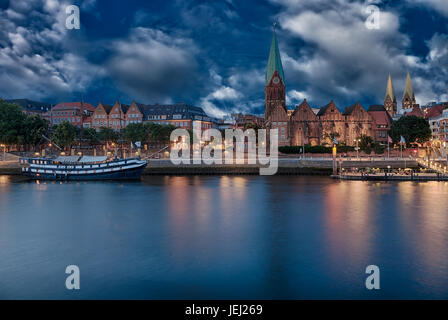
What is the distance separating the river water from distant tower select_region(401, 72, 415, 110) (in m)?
154

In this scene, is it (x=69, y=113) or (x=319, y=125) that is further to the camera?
(x=69, y=113)

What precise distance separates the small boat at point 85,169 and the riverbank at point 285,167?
28.0ft

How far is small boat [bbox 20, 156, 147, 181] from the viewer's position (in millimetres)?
62281

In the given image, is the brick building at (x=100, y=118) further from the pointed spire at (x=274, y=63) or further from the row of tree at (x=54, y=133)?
the pointed spire at (x=274, y=63)

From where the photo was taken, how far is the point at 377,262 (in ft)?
60.8

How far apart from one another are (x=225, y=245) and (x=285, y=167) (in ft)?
160

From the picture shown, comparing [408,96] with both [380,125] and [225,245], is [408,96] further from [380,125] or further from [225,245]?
[225,245]

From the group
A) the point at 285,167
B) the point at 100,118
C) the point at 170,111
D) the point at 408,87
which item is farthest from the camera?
the point at 408,87

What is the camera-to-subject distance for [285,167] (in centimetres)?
6931

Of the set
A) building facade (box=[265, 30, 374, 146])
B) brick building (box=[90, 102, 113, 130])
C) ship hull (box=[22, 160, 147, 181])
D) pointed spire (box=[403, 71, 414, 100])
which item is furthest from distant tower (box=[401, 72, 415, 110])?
ship hull (box=[22, 160, 147, 181])

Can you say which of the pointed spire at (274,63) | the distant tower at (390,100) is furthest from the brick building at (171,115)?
the distant tower at (390,100)

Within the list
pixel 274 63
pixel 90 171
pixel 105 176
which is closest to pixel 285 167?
pixel 105 176

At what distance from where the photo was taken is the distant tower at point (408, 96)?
177m
